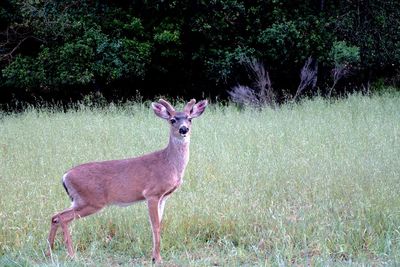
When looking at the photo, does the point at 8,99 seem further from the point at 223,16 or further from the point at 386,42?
the point at 386,42

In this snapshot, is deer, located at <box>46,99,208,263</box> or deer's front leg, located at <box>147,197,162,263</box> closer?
deer's front leg, located at <box>147,197,162,263</box>

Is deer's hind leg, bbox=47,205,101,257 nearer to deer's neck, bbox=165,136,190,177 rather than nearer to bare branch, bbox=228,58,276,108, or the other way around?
deer's neck, bbox=165,136,190,177

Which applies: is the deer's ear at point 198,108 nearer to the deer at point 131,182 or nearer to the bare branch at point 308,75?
the deer at point 131,182

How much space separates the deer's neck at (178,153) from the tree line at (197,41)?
12.2 m

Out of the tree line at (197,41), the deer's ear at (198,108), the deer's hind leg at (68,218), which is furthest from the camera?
the tree line at (197,41)

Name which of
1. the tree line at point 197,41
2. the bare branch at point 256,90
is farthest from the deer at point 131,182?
the tree line at point 197,41

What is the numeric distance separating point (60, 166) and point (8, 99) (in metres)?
13.7

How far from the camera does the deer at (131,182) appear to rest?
5.94m

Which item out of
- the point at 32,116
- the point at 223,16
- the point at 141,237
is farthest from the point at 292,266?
the point at 223,16

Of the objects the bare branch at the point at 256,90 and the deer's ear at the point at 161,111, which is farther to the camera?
the bare branch at the point at 256,90

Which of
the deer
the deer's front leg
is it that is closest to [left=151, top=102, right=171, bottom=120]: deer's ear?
the deer

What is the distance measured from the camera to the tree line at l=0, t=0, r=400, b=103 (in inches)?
733

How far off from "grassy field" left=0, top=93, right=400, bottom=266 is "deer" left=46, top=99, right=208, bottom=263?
1.21 feet

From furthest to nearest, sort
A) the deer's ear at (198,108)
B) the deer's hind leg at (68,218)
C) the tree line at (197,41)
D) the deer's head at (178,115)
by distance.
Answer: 1. the tree line at (197,41)
2. the deer's ear at (198,108)
3. the deer's head at (178,115)
4. the deer's hind leg at (68,218)
